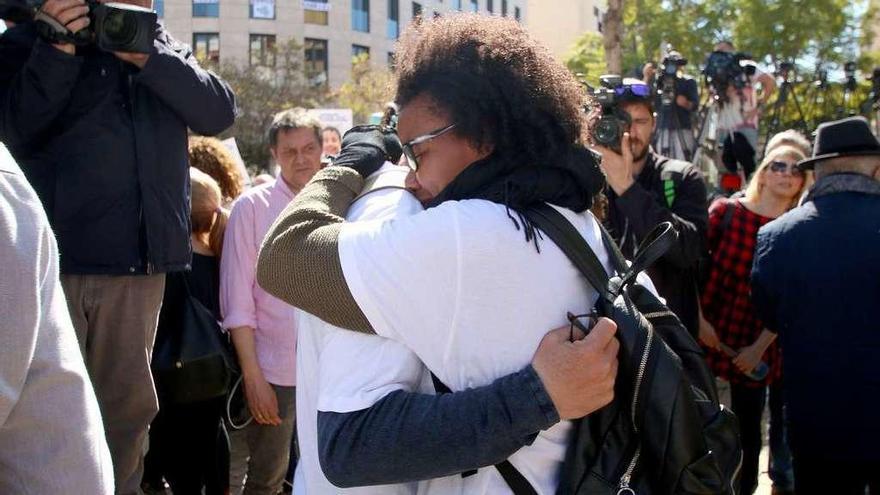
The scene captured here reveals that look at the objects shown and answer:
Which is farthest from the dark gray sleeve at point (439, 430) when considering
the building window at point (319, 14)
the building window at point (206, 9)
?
the building window at point (319, 14)

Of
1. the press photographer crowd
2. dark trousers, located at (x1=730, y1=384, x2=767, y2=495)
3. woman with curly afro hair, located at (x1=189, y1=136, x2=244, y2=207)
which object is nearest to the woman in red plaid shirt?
dark trousers, located at (x1=730, y1=384, x2=767, y2=495)

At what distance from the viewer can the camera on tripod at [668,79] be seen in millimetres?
6305

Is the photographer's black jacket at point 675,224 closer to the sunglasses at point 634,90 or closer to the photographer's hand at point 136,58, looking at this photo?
the sunglasses at point 634,90

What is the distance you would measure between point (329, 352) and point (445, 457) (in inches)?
11.1

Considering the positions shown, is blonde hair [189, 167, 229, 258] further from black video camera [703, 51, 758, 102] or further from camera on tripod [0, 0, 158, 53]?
black video camera [703, 51, 758, 102]

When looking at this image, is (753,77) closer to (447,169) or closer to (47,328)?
(447,169)

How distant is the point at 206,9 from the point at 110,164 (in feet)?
112

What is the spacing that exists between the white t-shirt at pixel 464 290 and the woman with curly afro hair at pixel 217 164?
12.1ft

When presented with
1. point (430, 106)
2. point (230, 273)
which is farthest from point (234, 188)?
point (430, 106)

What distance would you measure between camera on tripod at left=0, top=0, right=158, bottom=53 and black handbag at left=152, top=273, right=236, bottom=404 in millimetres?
1292

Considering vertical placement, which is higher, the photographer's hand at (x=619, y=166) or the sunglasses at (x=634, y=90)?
the sunglasses at (x=634, y=90)

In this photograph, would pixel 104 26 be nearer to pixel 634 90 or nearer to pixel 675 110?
pixel 634 90

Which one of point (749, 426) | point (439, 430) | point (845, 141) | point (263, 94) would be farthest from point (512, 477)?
point (263, 94)

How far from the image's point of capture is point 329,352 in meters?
1.64
